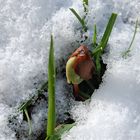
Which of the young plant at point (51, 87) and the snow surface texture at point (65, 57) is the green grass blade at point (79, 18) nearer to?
the snow surface texture at point (65, 57)

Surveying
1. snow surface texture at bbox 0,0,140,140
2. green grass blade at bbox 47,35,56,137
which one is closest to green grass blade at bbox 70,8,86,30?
snow surface texture at bbox 0,0,140,140

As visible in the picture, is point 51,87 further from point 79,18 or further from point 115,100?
point 79,18

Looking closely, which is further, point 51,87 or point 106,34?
point 106,34

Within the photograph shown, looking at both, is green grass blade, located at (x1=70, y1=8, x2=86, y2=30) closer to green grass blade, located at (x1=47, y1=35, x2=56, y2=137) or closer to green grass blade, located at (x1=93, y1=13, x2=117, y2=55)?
green grass blade, located at (x1=93, y1=13, x2=117, y2=55)

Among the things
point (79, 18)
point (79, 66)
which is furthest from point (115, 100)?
point (79, 18)

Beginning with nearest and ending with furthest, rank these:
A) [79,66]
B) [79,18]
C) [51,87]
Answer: [51,87] → [79,66] → [79,18]

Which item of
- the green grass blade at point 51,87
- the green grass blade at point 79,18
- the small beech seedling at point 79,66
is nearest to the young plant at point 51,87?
the green grass blade at point 51,87

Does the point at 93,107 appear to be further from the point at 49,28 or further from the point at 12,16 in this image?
the point at 12,16

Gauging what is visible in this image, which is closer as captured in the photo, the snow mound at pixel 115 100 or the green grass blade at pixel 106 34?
the snow mound at pixel 115 100
